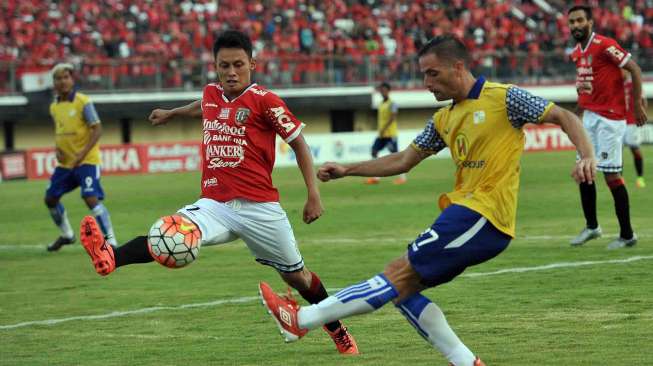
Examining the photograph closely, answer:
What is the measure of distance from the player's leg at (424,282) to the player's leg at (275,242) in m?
1.44

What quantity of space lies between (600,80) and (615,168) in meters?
1.06

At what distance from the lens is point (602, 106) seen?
1389cm

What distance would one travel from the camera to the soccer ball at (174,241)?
7770mm

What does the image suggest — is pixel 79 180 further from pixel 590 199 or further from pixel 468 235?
pixel 468 235

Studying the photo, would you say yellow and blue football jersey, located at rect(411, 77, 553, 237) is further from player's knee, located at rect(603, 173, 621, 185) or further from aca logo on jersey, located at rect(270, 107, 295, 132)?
player's knee, located at rect(603, 173, 621, 185)

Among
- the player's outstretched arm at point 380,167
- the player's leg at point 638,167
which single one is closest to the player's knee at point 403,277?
the player's outstretched arm at point 380,167

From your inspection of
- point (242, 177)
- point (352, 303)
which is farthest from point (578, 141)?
point (242, 177)

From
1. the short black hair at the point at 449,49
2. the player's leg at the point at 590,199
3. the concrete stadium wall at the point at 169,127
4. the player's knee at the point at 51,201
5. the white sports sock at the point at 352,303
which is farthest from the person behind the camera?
the concrete stadium wall at the point at 169,127

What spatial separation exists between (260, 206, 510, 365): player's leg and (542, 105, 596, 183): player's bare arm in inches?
25.5

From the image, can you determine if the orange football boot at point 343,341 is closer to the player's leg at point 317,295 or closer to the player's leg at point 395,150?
the player's leg at point 317,295

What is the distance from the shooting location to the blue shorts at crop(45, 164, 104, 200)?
1577cm

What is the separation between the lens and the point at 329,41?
147ft

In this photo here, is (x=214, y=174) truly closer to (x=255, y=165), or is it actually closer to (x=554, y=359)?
(x=255, y=165)

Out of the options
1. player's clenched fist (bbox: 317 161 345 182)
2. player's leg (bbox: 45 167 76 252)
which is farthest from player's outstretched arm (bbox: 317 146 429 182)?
player's leg (bbox: 45 167 76 252)
